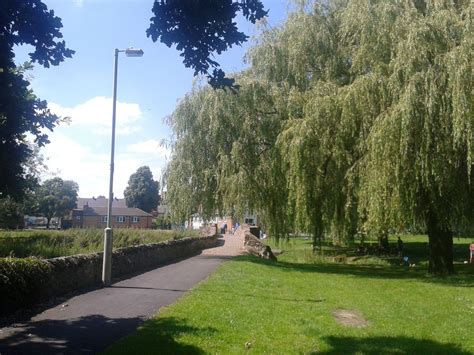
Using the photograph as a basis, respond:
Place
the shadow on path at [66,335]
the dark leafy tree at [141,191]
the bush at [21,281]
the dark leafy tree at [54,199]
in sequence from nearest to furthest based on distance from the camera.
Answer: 1. the shadow on path at [66,335]
2. the bush at [21,281]
3. the dark leafy tree at [54,199]
4. the dark leafy tree at [141,191]

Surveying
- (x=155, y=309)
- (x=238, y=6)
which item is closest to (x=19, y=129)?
(x=155, y=309)

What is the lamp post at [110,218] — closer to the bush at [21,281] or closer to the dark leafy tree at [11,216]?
the bush at [21,281]

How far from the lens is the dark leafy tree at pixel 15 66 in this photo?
6902 millimetres

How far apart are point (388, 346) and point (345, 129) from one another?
1107 centimetres

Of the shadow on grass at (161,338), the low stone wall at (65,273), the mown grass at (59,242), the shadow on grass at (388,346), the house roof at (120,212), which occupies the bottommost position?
the shadow on grass at (388,346)

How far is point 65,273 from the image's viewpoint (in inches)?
Result: 437

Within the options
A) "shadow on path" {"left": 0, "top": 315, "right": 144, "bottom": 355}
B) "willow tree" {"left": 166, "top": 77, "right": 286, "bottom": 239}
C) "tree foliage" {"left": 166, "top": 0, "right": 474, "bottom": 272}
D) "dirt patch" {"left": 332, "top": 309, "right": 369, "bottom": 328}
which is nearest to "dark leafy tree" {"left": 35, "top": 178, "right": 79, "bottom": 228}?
"willow tree" {"left": 166, "top": 77, "right": 286, "bottom": 239}

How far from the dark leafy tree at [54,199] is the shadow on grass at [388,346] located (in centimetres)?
7954

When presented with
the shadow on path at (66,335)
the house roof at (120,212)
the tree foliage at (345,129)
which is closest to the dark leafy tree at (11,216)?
the house roof at (120,212)

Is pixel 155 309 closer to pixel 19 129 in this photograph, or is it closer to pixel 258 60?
pixel 19 129

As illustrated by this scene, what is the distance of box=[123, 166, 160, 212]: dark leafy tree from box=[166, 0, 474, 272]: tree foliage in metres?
72.8

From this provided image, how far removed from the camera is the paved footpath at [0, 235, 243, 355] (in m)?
6.89

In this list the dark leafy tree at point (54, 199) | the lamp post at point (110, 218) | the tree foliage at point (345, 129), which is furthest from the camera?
the dark leafy tree at point (54, 199)

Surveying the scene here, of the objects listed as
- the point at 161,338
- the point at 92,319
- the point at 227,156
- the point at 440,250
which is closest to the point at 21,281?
the point at 92,319
